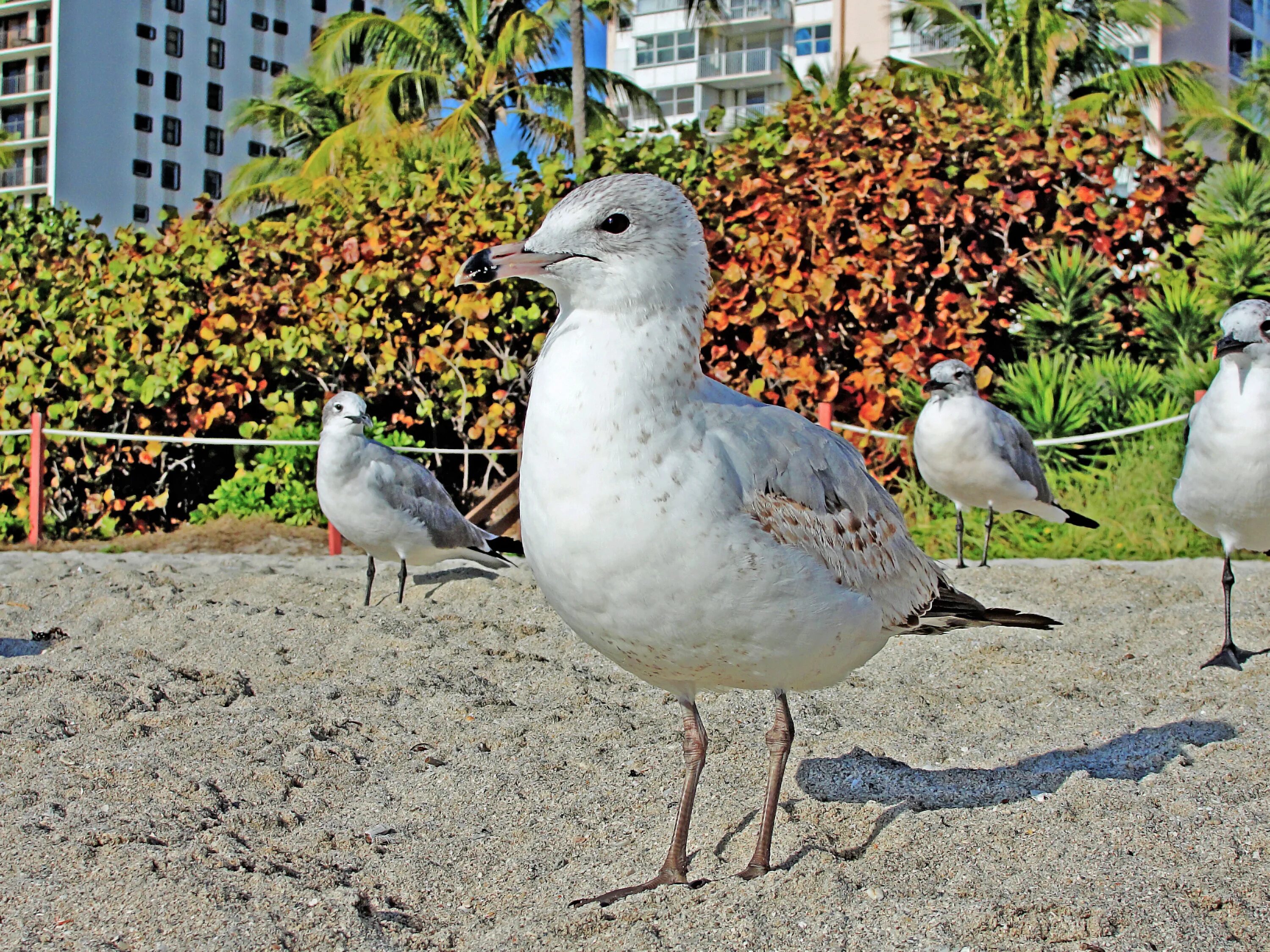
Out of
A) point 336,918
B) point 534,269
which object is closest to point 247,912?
point 336,918

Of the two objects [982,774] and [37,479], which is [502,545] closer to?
[982,774]

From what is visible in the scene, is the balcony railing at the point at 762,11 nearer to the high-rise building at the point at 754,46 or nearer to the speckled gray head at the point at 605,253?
the high-rise building at the point at 754,46

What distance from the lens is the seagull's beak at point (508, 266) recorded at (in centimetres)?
240

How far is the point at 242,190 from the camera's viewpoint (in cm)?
2939

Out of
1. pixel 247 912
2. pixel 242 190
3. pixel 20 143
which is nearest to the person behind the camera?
pixel 247 912

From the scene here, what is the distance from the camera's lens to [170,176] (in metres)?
54.1

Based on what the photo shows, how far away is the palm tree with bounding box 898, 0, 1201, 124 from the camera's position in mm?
23484

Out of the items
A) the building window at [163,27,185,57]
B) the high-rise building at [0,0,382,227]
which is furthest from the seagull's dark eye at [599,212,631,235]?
the building window at [163,27,185,57]

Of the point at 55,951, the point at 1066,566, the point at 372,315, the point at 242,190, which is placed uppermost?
the point at 242,190

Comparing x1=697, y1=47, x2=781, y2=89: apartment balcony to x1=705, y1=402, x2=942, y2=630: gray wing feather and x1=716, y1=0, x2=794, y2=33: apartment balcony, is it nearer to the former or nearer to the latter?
x1=716, y1=0, x2=794, y2=33: apartment balcony

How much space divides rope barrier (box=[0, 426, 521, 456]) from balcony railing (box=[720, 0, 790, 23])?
1534 inches

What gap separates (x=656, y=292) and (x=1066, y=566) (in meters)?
4.44

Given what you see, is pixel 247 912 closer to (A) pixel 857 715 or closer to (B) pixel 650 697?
(B) pixel 650 697

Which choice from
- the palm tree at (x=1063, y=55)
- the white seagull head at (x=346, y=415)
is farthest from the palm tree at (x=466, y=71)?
the white seagull head at (x=346, y=415)
